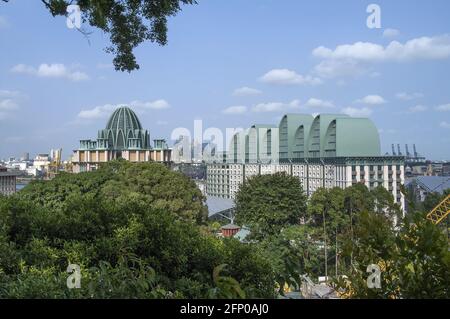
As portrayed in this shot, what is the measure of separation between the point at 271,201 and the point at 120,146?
113 ft

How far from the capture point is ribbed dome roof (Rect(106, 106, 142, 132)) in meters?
60.7

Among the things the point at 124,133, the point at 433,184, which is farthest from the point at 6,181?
the point at 433,184

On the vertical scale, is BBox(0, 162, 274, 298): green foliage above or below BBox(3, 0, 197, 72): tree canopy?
below

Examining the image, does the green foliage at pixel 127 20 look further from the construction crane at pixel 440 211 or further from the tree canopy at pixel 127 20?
the construction crane at pixel 440 211

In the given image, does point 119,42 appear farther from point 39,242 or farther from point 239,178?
point 239,178

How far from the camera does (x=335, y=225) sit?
28984 mm

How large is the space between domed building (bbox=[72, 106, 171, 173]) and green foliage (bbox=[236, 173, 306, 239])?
3071 centimetres

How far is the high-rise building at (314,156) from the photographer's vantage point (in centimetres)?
5391

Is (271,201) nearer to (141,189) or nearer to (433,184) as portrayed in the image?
(141,189)

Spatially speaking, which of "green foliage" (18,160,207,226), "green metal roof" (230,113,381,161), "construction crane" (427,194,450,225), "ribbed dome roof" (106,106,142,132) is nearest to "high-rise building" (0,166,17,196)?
"ribbed dome roof" (106,106,142,132)

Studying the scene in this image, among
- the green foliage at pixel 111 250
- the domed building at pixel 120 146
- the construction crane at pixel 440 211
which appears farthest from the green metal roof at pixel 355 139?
the green foliage at pixel 111 250

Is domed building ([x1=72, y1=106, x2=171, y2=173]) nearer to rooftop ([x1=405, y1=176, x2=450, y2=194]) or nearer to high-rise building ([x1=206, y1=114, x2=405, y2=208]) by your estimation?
high-rise building ([x1=206, y1=114, x2=405, y2=208])

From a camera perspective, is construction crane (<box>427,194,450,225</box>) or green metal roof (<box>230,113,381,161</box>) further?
green metal roof (<box>230,113,381,161</box>)

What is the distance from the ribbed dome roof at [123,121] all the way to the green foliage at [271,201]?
108ft
